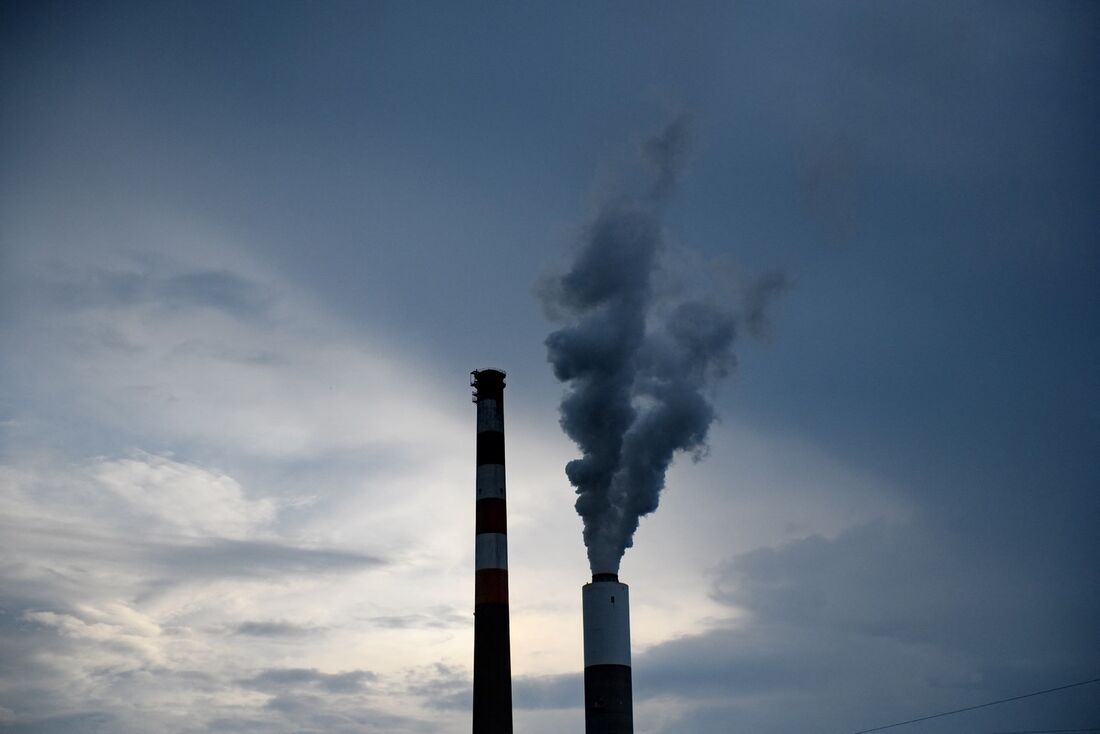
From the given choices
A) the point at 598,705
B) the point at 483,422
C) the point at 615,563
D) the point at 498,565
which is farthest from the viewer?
the point at 483,422

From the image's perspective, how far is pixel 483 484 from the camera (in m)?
40.0

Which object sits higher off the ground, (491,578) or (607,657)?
(491,578)

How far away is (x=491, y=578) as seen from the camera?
38.5 metres

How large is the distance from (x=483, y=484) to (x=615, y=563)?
269 inches

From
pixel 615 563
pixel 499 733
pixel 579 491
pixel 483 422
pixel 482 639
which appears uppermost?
pixel 483 422

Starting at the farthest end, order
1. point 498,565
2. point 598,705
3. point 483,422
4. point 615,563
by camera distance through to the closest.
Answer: point 483,422, point 498,565, point 615,563, point 598,705

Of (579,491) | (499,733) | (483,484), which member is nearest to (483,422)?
(483,484)

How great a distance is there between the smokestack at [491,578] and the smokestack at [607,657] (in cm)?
428

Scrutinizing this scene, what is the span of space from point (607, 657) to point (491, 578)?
6.34 m

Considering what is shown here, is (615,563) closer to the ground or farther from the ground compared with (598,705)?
farther from the ground

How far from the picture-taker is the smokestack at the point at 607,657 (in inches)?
1323

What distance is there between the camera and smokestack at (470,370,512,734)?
37.2 meters

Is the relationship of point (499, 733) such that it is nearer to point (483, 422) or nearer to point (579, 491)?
point (579, 491)

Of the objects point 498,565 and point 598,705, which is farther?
point 498,565
